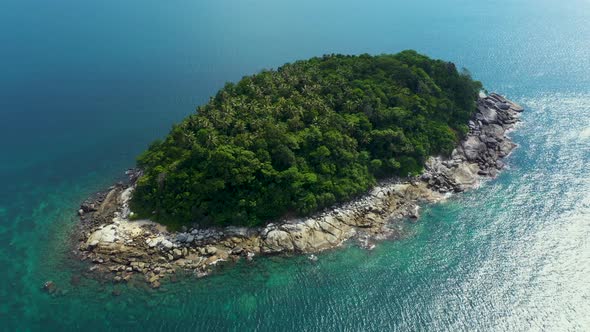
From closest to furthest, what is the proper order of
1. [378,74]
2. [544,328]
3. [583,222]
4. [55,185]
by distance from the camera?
[544,328] < [583,222] < [55,185] < [378,74]

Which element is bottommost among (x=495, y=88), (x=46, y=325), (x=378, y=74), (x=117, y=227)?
(x=46, y=325)

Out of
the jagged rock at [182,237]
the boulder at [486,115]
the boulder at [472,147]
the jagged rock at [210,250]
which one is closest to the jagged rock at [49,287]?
the jagged rock at [182,237]

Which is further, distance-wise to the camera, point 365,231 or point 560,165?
point 560,165

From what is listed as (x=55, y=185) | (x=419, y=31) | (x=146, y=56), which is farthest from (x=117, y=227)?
(x=419, y=31)

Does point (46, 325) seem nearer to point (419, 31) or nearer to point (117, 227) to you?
point (117, 227)

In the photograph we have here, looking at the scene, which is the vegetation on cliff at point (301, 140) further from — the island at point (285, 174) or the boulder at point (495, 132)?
the boulder at point (495, 132)

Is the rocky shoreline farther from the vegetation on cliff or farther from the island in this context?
the vegetation on cliff

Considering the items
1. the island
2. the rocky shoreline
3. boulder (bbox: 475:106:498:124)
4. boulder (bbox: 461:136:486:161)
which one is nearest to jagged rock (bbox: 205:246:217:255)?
the rocky shoreline
